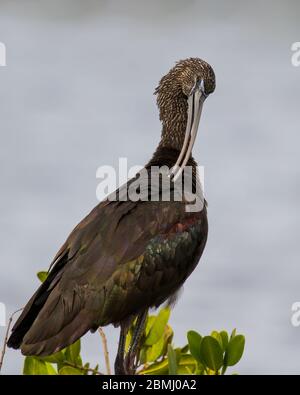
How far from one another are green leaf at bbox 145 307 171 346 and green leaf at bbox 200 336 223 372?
829 millimetres

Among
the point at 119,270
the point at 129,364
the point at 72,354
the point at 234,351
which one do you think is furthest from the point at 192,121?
the point at 234,351

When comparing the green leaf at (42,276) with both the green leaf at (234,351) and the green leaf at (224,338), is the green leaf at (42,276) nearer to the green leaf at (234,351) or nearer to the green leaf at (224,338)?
the green leaf at (224,338)

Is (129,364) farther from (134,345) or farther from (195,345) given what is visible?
(195,345)

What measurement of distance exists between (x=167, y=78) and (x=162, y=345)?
10.8 ft

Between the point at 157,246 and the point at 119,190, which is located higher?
the point at 119,190

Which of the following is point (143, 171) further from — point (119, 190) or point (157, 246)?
point (157, 246)

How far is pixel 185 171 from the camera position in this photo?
8570 mm

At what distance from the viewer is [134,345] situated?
746cm

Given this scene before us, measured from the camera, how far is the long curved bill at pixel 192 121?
869 centimetres

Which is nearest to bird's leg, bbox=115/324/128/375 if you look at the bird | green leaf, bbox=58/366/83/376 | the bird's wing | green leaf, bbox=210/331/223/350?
the bird

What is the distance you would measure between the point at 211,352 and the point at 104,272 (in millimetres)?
1456

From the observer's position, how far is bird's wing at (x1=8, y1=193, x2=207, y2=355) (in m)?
7.47
